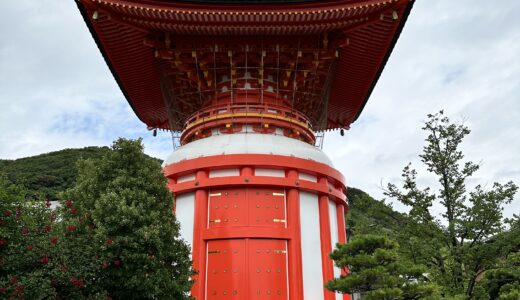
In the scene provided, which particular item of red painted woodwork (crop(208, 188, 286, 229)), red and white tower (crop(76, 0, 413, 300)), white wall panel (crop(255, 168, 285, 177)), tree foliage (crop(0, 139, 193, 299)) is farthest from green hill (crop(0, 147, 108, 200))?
tree foliage (crop(0, 139, 193, 299))

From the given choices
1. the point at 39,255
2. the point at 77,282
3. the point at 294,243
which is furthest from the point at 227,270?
the point at 39,255

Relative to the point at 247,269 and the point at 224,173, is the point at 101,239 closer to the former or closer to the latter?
the point at 247,269

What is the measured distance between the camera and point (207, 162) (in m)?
14.9

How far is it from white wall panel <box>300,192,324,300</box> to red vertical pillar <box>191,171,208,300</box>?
2995 millimetres

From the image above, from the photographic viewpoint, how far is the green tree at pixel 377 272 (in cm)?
948

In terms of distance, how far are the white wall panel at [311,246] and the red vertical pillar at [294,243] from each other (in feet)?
0.94

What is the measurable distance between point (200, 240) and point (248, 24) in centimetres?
675

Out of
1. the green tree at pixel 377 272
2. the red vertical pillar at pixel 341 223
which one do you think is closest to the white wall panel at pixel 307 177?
the red vertical pillar at pixel 341 223

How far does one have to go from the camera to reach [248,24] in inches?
571

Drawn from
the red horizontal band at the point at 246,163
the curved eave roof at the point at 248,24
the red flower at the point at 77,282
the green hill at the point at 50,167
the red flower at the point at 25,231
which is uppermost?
the green hill at the point at 50,167

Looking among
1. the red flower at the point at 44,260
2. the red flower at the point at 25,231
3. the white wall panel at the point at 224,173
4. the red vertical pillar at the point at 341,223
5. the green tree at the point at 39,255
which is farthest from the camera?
the red vertical pillar at the point at 341,223

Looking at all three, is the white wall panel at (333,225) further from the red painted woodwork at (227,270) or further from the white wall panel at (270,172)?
the red painted woodwork at (227,270)

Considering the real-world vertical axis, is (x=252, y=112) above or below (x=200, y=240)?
above

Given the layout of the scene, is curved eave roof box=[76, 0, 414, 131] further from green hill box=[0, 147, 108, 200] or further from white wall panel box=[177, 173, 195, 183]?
green hill box=[0, 147, 108, 200]
